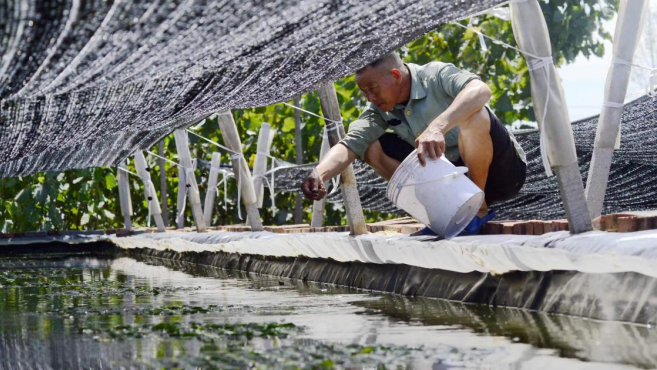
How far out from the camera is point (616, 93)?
4.68 meters

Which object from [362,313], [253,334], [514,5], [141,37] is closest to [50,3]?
[141,37]

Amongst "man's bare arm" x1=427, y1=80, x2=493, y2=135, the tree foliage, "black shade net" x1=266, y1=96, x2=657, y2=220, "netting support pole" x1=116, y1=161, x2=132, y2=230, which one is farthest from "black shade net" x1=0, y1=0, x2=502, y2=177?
the tree foliage

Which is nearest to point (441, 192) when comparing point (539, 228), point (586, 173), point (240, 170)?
point (539, 228)

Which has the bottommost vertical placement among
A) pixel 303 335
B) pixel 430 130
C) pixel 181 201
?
pixel 303 335

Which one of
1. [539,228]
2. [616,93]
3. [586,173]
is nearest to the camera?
[539,228]

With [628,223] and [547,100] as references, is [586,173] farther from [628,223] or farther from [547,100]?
[628,223]

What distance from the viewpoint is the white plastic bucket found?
4.27 metres

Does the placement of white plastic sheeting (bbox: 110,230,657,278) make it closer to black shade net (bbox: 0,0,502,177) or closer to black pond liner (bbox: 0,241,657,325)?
black pond liner (bbox: 0,241,657,325)

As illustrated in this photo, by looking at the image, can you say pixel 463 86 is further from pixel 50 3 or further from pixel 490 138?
pixel 50 3

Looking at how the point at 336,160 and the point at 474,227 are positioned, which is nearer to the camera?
the point at 474,227

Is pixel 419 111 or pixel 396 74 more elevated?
pixel 396 74

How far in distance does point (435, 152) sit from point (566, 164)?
1.98 feet

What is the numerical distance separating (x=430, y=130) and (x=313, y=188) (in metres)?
0.69

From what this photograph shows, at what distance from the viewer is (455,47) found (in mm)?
17484
